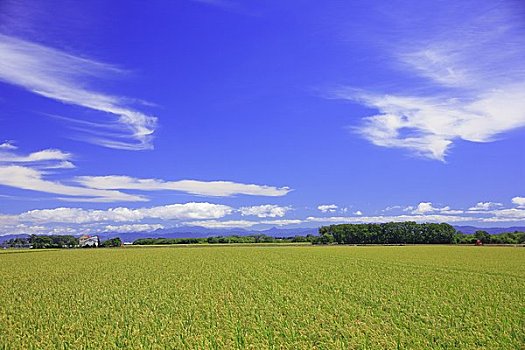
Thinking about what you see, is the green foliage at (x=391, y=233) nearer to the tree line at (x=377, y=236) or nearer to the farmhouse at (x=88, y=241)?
the tree line at (x=377, y=236)

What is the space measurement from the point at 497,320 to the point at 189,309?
11.9 m

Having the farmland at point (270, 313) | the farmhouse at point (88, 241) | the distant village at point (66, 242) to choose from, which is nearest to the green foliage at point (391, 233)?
the distant village at point (66, 242)

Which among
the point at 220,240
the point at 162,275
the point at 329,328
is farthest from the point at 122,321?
the point at 220,240

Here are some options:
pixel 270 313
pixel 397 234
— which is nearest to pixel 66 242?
pixel 397 234

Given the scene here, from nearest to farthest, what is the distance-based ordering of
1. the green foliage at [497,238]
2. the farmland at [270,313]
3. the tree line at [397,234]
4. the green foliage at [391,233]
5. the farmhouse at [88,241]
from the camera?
the farmland at [270,313] < the green foliage at [497,238] < the tree line at [397,234] < the green foliage at [391,233] < the farmhouse at [88,241]

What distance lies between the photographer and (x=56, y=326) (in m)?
17.6

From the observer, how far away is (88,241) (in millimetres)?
131625

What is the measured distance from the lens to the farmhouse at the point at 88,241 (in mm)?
130375

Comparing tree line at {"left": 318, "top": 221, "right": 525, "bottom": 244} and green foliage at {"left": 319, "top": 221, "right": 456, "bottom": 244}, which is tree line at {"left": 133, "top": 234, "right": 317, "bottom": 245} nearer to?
tree line at {"left": 318, "top": 221, "right": 525, "bottom": 244}

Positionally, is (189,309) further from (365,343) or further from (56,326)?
(365,343)

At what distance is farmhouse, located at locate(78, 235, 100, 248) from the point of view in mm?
130375

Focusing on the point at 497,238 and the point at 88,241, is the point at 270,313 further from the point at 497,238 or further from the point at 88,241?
the point at 88,241

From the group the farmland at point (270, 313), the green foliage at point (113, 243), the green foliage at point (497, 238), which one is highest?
the green foliage at point (113, 243)

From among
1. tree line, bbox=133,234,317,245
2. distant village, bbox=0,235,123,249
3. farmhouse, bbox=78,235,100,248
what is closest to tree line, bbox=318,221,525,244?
tree line, bbox=133,234,317,245
